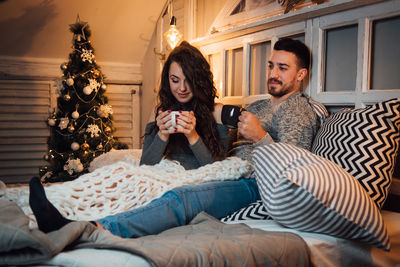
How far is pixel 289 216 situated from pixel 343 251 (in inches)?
7.1

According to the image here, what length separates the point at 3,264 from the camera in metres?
0.68

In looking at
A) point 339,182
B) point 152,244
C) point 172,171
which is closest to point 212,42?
point 172,171

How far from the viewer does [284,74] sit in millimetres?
1776

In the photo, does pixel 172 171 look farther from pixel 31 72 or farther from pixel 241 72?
pixel 31 72

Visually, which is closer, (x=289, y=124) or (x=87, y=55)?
(x=289, y=124)

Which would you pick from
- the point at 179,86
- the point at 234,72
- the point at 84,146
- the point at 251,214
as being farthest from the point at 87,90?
the point at 251,214

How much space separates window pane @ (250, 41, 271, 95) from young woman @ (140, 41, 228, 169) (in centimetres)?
55

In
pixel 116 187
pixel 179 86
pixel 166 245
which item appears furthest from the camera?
pixel 179 86

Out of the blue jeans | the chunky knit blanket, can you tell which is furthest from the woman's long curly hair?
the blue jeans

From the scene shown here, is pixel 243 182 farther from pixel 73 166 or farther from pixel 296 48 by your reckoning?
pixel 73 166

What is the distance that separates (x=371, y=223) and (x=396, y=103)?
50cm

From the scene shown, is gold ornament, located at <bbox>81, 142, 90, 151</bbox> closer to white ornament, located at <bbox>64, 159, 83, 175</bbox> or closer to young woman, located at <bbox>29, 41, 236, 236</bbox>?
white ornament, located at <bbox>64, 159, 83, 175</bbox>

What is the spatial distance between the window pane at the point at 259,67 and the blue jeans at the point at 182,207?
105cm

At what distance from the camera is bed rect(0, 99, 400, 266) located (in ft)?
2.46
